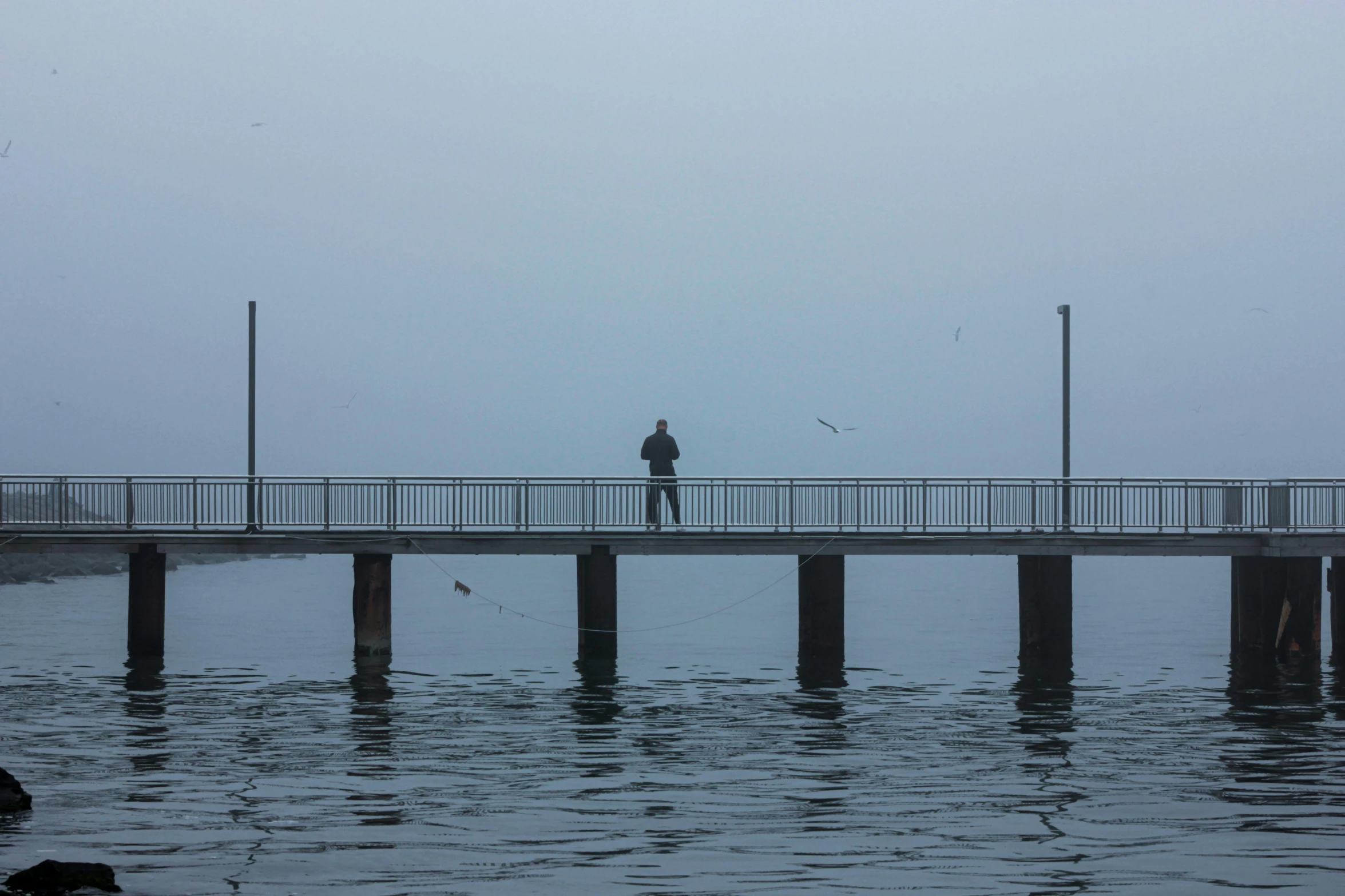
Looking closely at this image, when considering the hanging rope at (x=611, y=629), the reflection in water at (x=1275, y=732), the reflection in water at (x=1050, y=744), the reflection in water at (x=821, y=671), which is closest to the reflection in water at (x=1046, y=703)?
the reflection in water at (x=1050, y=744)

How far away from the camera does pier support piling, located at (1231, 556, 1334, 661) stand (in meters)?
27.0

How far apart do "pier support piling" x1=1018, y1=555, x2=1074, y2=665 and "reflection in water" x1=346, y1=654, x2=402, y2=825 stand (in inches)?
439

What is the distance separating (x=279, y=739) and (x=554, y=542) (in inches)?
346

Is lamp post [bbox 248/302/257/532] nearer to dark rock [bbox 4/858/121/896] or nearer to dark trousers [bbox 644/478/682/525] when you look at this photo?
dark trousers [bbox 644/478/682/525]

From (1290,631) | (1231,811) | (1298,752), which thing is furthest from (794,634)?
(1231,811)

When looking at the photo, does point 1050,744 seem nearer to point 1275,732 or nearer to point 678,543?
point 1275,732

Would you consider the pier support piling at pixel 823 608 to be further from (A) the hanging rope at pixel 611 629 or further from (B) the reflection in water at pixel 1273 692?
(B) the reflection in water at pixel 1273 692

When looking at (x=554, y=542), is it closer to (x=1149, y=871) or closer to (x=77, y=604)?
(x=1149, y=871)

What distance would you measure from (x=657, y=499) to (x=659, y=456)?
798 millimetres

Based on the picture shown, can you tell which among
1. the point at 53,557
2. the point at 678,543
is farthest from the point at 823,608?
the point at 53,557

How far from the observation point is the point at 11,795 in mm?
12438

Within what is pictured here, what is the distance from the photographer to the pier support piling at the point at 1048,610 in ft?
86.3

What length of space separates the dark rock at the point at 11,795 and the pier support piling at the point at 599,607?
44.6 ft

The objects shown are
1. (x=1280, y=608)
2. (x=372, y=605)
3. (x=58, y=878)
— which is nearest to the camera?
(x=58, y=878)
